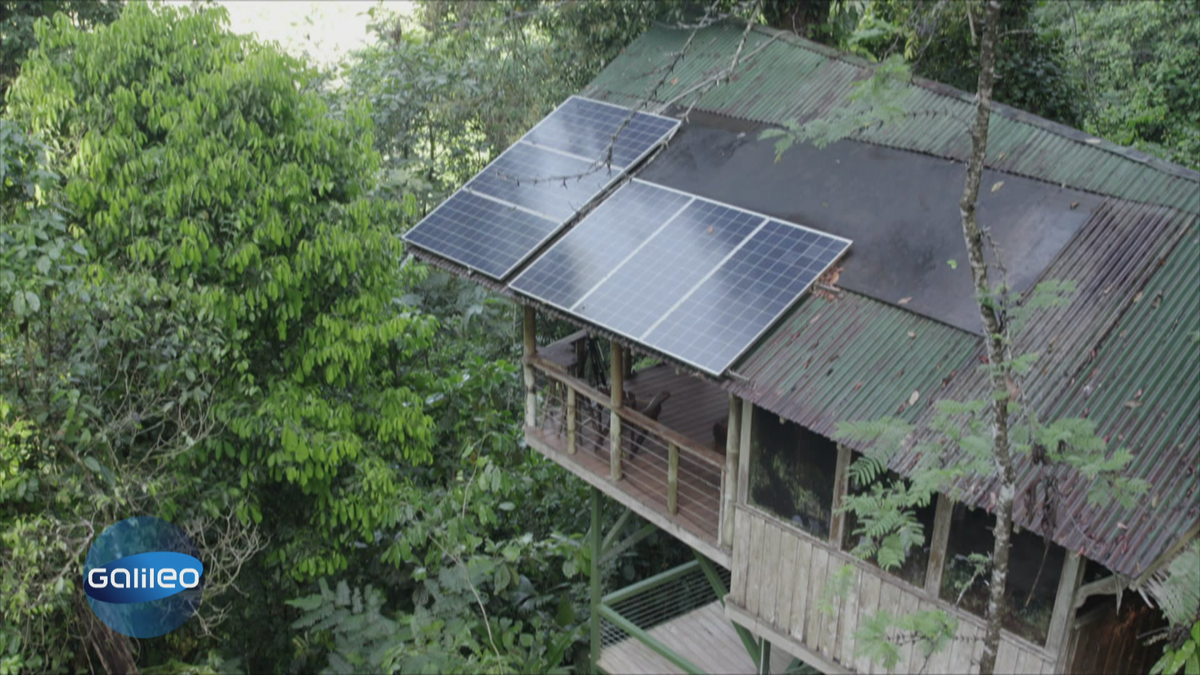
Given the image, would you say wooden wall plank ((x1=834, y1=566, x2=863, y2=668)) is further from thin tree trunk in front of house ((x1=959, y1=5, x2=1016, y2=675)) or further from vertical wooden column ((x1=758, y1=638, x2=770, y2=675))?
thin tree trunk in front of house ((x1=959, y1=5, x2=1016, y2=675))

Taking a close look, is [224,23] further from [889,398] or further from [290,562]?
[889,398]

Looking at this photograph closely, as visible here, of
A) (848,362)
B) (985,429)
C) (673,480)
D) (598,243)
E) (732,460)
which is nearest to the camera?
(985,429)

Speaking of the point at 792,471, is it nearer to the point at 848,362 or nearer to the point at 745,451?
the point at 745,451

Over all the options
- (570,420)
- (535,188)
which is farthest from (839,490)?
(535,188)

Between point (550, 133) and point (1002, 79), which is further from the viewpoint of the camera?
point (1002, 79)

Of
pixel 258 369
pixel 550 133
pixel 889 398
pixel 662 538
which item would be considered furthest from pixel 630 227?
pixel 662 538
